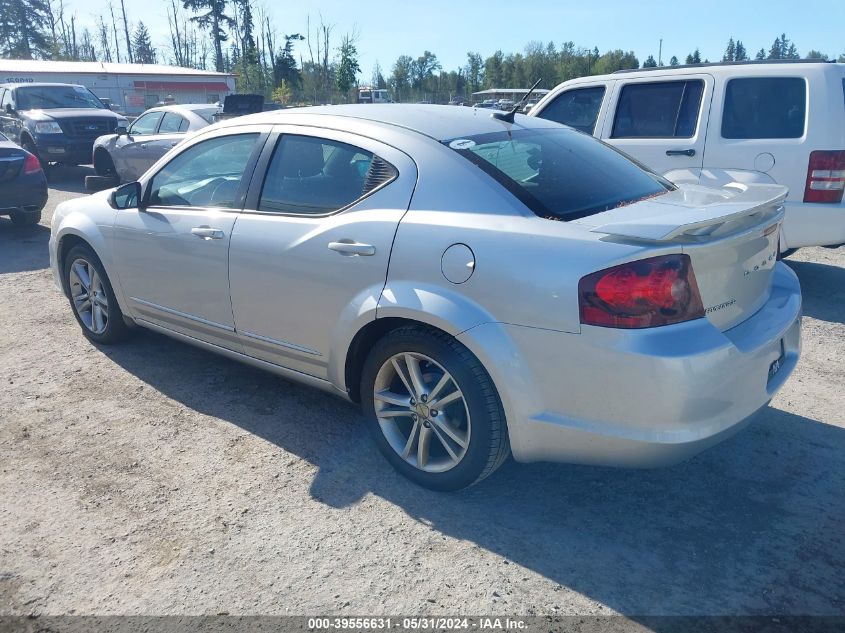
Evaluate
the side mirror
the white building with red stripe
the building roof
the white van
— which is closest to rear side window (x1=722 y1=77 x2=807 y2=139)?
the white van

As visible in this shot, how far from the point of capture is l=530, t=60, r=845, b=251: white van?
5.76 metres

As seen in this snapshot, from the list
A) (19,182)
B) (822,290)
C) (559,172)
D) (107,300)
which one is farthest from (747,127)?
(19,182)

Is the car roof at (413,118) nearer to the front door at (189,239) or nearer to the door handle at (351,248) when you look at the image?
the front door at (189,239)

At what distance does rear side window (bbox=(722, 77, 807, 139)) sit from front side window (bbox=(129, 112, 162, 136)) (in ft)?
30.2

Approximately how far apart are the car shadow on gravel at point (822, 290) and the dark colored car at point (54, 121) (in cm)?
1278

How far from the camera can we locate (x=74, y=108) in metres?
14.7

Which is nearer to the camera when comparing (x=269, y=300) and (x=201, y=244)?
(x=269, y=300)

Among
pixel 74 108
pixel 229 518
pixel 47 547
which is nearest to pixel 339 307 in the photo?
pixel 229 518

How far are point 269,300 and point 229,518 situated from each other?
1105 mm

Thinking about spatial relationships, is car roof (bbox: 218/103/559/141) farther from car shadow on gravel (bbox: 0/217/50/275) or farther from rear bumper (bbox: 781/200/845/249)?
car shadow on gravel (bbox: 0/217/50/275)

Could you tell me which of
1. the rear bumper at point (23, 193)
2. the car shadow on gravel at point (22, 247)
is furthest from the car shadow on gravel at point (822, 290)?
the rear bumper at point (23, 193)

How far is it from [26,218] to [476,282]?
9.06 meters

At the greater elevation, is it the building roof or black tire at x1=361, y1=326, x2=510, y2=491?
the building roof

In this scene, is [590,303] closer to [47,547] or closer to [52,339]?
[47,547]
